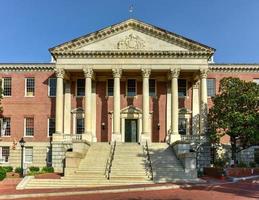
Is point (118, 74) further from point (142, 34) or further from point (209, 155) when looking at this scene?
point (209, 155)

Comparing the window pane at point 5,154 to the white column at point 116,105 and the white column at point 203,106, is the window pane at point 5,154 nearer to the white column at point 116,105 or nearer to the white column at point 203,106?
the white column at point 116,105

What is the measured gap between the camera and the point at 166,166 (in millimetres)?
31938

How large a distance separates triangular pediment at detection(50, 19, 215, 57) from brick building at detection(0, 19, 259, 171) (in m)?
0.10

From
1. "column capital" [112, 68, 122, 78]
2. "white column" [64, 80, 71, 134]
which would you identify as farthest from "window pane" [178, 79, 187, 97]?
"white column" [64, 80, 71, 134]

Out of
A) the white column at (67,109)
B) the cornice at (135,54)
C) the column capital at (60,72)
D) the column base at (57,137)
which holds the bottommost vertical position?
the column base at (57,137)

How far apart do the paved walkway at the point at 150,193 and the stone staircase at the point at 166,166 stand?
3353 millimetres

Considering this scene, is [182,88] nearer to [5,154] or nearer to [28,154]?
[28,154]

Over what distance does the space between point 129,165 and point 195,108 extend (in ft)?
47.1

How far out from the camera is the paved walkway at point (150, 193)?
70.6 ft

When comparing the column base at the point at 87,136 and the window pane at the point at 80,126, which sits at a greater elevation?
the window pane at the point at 80,126

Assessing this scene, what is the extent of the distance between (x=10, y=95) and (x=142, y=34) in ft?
52.7

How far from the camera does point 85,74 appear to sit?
40.6 meters

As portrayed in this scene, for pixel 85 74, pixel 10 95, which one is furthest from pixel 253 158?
pixel 10 95

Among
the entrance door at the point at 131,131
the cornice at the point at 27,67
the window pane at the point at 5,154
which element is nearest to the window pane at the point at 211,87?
the entrance door at the point at 131,131
